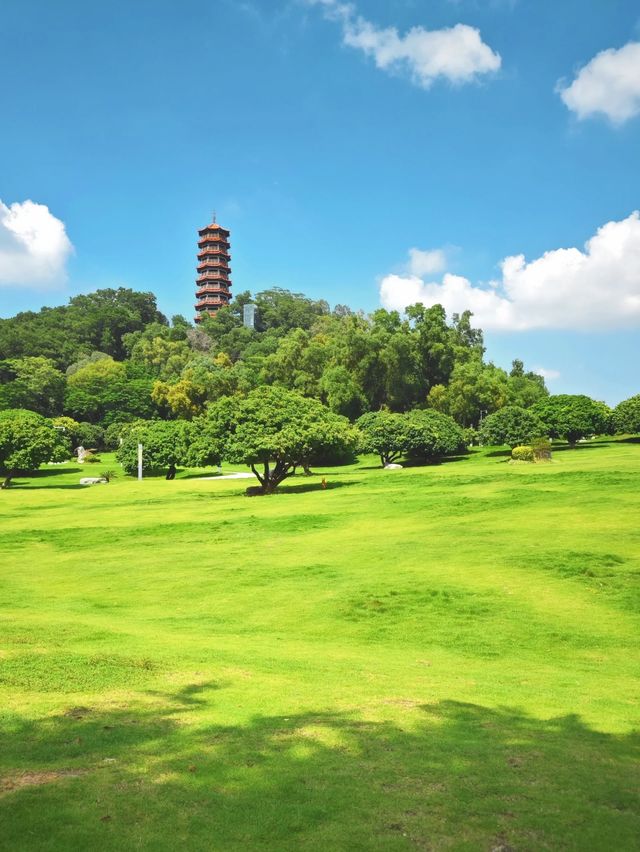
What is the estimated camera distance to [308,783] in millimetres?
6559

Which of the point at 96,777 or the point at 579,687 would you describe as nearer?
the point at 96,777

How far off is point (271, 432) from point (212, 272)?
5307 inches

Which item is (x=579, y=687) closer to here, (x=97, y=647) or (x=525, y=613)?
(x=525, y=613)

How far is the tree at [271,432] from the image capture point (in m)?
40.4

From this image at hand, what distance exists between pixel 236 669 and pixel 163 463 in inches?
Answer: 2114

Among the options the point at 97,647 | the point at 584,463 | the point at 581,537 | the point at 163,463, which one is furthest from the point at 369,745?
the point at 163,463

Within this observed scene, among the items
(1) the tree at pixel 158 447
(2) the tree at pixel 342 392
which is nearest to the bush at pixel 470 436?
(2) the tree at pixel 342 392

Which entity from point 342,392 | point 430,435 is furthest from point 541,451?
point 342,392

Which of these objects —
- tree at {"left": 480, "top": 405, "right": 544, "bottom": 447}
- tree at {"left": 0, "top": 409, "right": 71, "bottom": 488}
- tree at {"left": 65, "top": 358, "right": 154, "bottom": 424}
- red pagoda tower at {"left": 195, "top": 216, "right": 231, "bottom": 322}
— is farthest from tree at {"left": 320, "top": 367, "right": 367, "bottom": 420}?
red pagoda tower at {"left": 195, "top": 216, "right": 231, "bottom": 322}

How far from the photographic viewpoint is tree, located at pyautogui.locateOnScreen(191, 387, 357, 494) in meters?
40.4

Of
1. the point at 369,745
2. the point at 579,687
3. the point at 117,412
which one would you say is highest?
the point at 117,412

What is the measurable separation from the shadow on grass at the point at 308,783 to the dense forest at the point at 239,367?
69778mm

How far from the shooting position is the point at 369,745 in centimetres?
774

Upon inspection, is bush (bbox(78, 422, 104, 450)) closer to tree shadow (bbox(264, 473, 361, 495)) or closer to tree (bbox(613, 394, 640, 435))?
tree shadow (bbox(264, 473, 361, 495))
